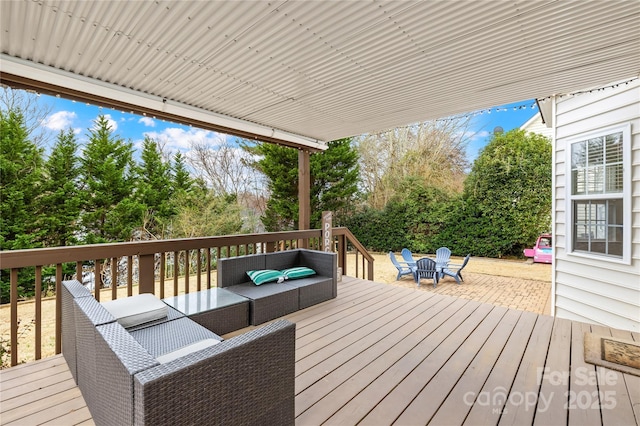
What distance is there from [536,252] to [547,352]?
26.1 feet

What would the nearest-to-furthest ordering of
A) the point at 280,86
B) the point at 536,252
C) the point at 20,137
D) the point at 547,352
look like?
the point at 547,352 → the point at 280,86 → the point at 20,137 → the point at 536,252

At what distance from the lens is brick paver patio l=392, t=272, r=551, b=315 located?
5453mm

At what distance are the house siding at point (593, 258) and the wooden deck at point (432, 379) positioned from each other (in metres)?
0.80

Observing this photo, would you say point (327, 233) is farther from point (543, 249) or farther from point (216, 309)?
point (543, 249)

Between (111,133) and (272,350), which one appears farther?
(111,133)

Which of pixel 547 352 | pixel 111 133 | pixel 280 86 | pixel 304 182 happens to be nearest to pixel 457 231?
pixel 304 182

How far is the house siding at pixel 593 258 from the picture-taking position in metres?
3.09

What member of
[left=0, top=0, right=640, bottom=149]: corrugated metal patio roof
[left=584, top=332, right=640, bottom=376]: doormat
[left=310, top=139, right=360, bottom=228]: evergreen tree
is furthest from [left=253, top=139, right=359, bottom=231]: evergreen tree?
[left=584, top=332, right=640, bottom=376]: doormat

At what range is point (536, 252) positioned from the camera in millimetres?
8758

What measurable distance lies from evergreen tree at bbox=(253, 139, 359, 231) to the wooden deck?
818 cm

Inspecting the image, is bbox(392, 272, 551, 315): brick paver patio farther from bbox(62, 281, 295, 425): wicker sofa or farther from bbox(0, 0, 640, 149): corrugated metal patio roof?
bbox(62, 281, 295, 425): wicker sofa

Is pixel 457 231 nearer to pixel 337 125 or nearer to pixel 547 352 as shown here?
pixel 337 125

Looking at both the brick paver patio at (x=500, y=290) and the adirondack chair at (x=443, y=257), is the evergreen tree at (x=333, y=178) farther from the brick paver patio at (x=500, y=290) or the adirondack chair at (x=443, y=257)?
the brick paver patio at (x=500, y=290)

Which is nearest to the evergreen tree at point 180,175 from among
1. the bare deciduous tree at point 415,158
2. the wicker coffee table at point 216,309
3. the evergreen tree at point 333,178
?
the evergreen tree at point 333,178
